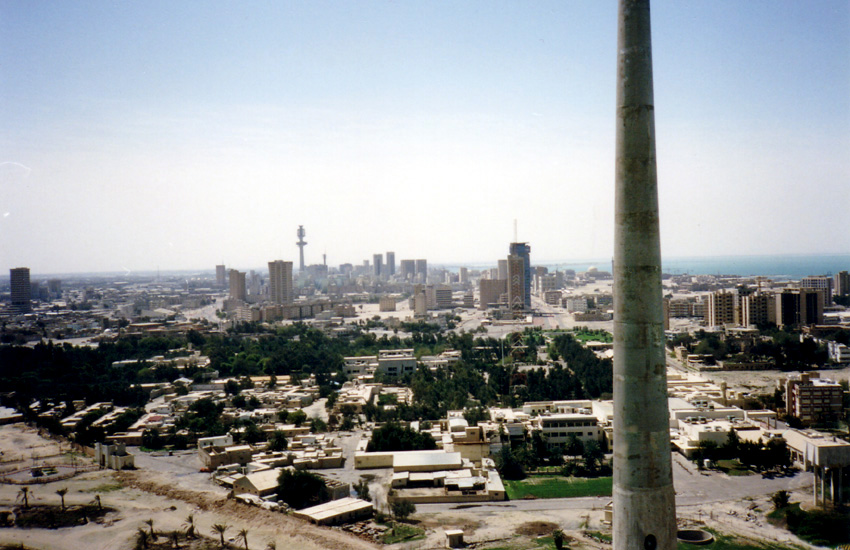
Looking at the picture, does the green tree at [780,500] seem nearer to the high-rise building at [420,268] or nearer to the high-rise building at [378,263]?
the high-rise building at [420,268]

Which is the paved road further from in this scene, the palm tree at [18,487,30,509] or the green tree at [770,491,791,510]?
the palm tree at [18,487,30,509]

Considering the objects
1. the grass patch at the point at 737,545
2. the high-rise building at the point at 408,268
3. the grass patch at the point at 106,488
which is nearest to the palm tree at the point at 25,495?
the grass patch at the point at 106,488

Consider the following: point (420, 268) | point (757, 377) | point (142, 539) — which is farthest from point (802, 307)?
point (420, 268)

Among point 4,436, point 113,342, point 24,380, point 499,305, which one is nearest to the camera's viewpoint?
point 4,436

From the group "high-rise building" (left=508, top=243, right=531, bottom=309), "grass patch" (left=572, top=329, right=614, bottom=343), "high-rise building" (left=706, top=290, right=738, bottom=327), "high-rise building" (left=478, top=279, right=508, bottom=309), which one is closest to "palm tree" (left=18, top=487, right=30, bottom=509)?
"grass patch" (left=572, top=329, right=614, bottom=343)

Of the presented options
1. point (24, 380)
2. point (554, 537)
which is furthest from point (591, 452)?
point (24, 380)

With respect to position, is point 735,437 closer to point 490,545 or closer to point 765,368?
point 490,545
